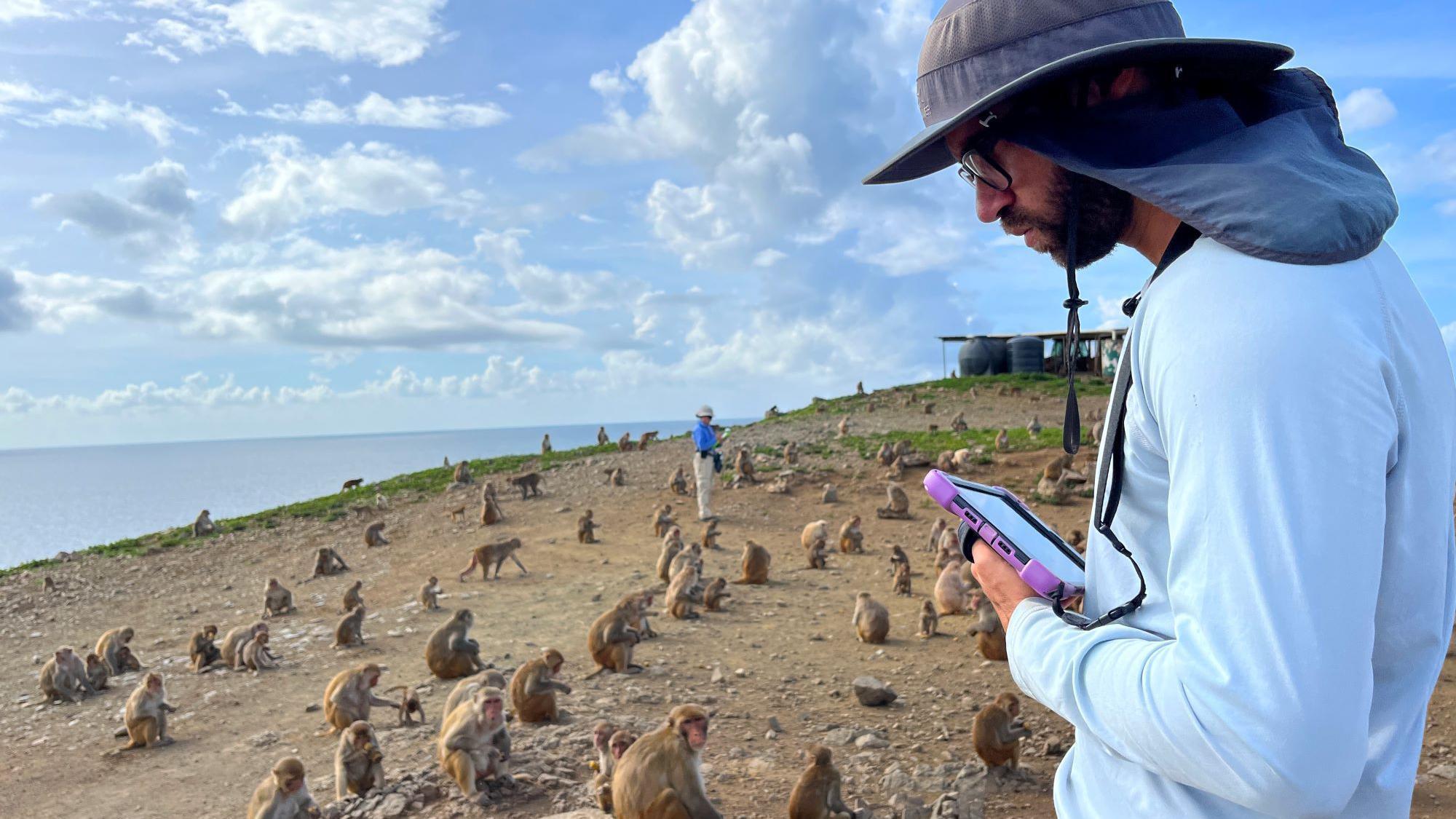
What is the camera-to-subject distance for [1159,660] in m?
1.39

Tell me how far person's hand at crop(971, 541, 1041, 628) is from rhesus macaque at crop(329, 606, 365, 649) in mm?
11562

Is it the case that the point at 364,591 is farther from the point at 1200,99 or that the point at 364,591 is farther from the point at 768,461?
the point at 1200,99

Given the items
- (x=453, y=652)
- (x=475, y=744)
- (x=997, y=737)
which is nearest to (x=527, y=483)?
(x=453, y=652)

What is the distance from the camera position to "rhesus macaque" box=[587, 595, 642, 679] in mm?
9766

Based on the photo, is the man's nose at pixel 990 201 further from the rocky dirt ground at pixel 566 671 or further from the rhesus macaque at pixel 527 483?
the rhesus macaque at pixel 527 483

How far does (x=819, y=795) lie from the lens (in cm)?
598

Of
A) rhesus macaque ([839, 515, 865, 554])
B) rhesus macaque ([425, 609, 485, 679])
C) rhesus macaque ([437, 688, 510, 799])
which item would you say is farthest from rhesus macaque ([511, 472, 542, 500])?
rhesus macaque ([437, 688, 510, 799])

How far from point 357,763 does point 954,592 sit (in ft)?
Answer: 23.2

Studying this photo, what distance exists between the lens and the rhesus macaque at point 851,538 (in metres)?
15.3

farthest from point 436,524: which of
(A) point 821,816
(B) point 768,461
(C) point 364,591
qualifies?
(A) point 821,816

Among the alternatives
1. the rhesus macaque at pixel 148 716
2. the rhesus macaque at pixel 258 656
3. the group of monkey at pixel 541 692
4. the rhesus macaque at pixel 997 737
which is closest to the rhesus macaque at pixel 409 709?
the group of monkey at pixel 541 692

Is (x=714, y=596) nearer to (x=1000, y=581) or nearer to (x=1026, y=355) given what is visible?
(x=1000, y=581)

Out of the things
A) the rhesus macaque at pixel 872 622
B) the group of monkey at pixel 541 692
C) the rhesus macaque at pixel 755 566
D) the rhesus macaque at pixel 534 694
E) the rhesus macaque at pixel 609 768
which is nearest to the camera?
the group of monkey at pixel 541 692

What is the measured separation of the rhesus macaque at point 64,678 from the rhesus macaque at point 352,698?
181 inches
